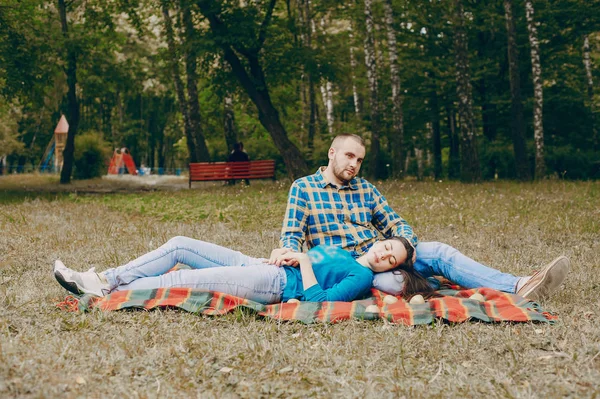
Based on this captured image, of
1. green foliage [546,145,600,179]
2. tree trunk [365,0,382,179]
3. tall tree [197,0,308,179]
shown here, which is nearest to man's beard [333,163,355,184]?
tall tree [197,0,308,179]

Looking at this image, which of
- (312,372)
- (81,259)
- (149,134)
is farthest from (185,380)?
(149,134)

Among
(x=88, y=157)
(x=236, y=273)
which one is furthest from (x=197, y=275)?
(x=88, y=157)

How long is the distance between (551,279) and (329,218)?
6.13 feet

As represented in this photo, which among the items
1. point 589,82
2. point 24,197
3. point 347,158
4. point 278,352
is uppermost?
point 589,82

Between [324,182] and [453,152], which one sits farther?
[453,152]

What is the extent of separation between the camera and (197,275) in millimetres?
5105

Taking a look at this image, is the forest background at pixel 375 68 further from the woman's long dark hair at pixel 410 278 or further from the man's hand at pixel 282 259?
the man's hand at pixel 282 259

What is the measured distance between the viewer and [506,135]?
94.0 ft

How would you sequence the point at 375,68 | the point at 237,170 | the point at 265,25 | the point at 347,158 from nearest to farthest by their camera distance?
the point at 347,158, the point at 265,25, the point at 237,170, the point at 375,68

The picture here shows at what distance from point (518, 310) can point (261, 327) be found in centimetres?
186

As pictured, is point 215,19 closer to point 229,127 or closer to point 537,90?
point 229,127

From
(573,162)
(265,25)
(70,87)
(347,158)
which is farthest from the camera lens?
(70,87)

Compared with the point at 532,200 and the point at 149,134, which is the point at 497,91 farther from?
the point at 149,134

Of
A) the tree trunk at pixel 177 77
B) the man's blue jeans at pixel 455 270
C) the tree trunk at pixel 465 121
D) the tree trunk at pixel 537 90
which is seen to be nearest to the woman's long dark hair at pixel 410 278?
the man's blue jeans at pixel 455 270
